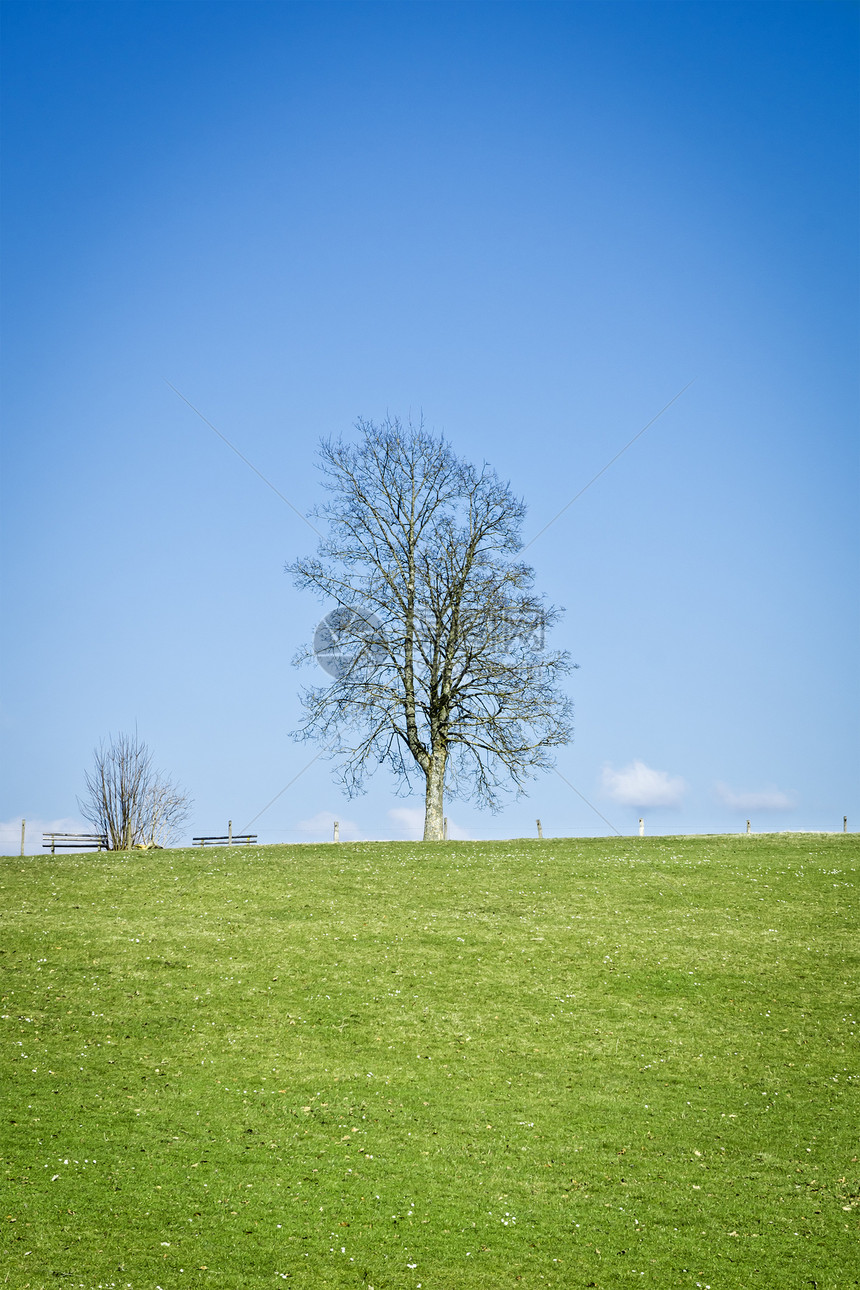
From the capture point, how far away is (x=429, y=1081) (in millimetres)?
19547

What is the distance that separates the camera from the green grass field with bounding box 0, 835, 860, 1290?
1391 cm

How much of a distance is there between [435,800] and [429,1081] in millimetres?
26215

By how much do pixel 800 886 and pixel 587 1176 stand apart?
19.6 m

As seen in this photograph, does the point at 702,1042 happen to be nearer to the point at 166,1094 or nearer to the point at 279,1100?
the point at 279,1100

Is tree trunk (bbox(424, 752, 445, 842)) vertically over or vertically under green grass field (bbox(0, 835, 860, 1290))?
over

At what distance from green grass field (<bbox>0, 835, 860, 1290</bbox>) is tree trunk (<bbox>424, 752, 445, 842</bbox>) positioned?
11.5 metres

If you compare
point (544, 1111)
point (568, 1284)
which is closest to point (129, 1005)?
point (544, 1111)

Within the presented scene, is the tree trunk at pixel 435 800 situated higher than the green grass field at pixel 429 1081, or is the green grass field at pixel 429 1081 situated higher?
the tree trunk at pixel 435 800

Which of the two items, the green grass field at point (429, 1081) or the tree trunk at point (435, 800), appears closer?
the green grass field at point (429, 1081)

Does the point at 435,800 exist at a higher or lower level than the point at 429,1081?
higher

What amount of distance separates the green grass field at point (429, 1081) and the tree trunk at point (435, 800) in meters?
11.5

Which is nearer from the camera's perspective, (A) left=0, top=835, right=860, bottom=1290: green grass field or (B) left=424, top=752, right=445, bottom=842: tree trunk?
(A) left=0, top=835, right=860, bottom=1290: green grass field

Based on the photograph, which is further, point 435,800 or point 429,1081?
point 435,800

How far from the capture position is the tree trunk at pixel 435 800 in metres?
45.5
